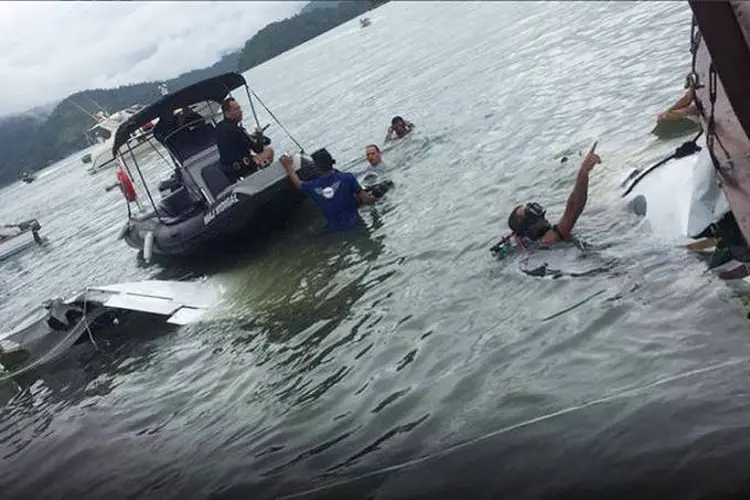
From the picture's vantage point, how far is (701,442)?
4840mm

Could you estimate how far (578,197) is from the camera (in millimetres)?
7977

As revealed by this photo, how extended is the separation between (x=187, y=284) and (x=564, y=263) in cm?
808

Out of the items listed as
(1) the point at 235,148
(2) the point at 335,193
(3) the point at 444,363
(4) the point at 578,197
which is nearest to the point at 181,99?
(1) the point at 235,148

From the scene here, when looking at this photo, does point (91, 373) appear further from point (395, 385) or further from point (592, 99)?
point (592, 99)

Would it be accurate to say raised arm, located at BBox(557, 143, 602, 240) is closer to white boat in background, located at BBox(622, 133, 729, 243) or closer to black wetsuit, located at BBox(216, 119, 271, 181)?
white boat in background, located at BBox(622, 133, 729, 243)

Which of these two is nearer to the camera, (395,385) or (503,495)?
(503,495)

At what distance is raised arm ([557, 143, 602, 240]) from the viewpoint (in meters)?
7.73

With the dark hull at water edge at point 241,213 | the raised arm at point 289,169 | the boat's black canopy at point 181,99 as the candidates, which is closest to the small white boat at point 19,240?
the boat's black canopy at point 181,99

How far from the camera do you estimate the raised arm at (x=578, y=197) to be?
25.4ft

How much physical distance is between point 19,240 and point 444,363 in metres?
31.2

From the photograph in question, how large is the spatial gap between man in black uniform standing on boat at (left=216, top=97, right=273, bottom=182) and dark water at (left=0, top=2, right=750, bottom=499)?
1.78 meters

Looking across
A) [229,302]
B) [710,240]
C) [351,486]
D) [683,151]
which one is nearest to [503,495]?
[351,486]

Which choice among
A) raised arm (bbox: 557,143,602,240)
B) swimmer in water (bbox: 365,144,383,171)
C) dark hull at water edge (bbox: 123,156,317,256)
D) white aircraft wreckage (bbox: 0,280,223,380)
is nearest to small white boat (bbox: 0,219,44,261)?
white aircraft wreckage (bbox: 0,280,223,380)

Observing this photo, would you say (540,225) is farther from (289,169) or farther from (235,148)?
(235,148)
